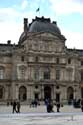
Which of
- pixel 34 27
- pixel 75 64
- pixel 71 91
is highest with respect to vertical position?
pixel 34 27

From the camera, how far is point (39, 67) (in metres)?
78.4

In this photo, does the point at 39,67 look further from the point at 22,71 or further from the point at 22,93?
the point at 22,93

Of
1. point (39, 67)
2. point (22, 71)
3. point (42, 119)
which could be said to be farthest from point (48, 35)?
point (42, 119)

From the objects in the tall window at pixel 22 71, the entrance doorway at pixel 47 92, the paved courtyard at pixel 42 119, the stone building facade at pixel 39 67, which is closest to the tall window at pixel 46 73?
the stone building facade at pixel 39 67

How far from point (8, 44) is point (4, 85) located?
28.8 ft

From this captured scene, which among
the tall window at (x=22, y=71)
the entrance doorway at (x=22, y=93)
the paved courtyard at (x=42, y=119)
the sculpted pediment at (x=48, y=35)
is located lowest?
the entrance doorway at (x=22, y=93)

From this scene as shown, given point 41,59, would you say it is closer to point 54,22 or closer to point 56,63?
point 56,63

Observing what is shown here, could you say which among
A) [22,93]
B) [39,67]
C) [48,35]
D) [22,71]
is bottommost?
[22,93]

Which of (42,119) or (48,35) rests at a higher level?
(48,35)

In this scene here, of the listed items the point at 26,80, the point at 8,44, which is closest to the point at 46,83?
the point at 26,80

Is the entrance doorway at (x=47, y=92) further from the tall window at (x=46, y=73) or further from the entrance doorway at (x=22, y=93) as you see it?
the entrance doorway at (x=22, y=93)

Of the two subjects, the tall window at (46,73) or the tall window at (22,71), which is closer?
the tall window at (22,71)

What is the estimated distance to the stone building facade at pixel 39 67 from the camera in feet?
255

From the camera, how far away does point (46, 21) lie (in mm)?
82938
